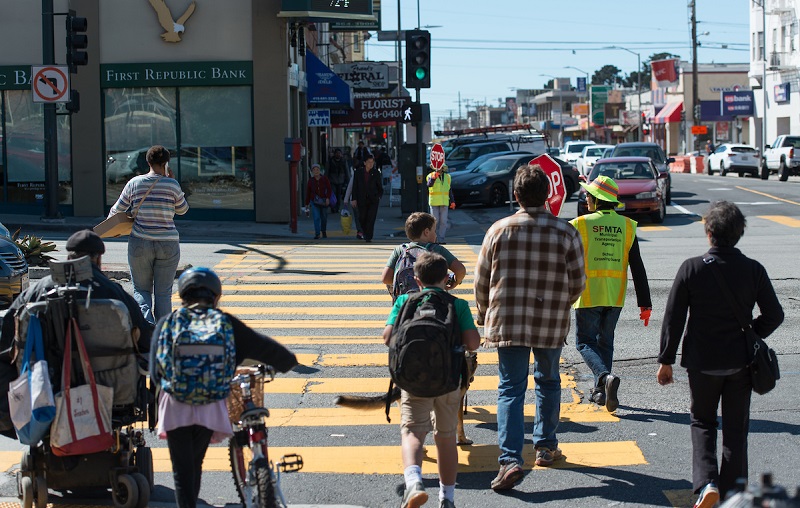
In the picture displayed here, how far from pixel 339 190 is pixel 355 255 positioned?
477 inches

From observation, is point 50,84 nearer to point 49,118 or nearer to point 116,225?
point 49,118

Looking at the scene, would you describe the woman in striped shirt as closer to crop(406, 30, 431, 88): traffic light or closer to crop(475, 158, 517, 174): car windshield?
crop(406, 30, 431, 88): traffic light

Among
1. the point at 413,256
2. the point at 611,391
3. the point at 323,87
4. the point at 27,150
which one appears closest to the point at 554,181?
the point at 611,391

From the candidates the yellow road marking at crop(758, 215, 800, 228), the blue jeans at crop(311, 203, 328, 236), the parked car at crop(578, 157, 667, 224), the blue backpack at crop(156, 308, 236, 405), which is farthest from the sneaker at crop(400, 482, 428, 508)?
the yellow road marking at crop(758, 215, 800, 228)

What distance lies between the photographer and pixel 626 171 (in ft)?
87.2

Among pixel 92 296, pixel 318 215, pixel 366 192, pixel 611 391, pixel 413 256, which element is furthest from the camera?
pixel 318 215

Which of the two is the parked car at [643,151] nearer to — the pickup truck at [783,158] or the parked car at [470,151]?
the parked car at [470,151]

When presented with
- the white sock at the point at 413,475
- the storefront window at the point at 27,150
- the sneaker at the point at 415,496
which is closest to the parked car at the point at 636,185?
the storefront window at the point at 27,150

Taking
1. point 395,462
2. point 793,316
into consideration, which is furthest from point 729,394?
point 793,316

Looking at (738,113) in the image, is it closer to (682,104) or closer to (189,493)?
(682,104)

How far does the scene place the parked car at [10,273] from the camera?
11539 millimetres

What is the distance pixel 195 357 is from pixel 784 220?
22.5 m

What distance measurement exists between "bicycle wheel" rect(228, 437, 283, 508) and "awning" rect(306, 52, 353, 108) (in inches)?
1015

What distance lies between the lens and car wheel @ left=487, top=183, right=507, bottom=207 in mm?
31234
